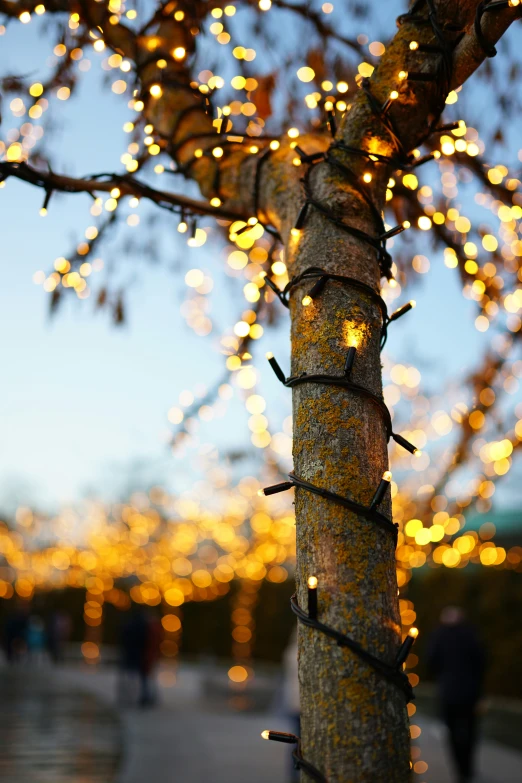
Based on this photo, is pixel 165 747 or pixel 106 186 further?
pixel 165 747

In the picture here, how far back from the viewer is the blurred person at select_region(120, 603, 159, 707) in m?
11.6

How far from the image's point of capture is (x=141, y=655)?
11680mm

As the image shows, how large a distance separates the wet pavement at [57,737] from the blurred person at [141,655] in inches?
23.9

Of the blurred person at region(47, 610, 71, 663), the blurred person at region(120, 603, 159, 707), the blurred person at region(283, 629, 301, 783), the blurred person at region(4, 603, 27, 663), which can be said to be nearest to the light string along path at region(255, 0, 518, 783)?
the blurred person at region(283, 629, 301, 783)

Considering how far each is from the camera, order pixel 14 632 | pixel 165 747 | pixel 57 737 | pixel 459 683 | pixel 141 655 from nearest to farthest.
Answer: pixel 459 683
pixel 165 747
pixel 57 737
pixel 141 655
pixel 14 632

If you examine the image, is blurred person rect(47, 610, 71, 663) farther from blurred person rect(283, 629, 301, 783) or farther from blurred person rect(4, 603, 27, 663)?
blurred person rect(283, 629, 301, 783)

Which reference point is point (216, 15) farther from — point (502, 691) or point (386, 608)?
point (502, 691)

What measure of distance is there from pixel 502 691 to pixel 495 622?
834 millimetres

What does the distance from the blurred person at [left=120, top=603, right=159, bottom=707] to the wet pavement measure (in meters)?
0.61

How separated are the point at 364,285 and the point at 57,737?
8.78 m

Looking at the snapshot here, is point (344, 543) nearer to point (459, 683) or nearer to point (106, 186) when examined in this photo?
point (106, 186)

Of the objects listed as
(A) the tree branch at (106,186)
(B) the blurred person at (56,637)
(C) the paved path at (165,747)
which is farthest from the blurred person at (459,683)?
(B) the blurred person at (56,637)

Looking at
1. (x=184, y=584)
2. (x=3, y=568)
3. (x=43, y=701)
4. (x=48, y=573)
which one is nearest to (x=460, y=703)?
(x=43, y=701)

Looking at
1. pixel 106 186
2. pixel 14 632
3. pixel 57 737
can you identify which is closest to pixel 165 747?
pixel 57 737
